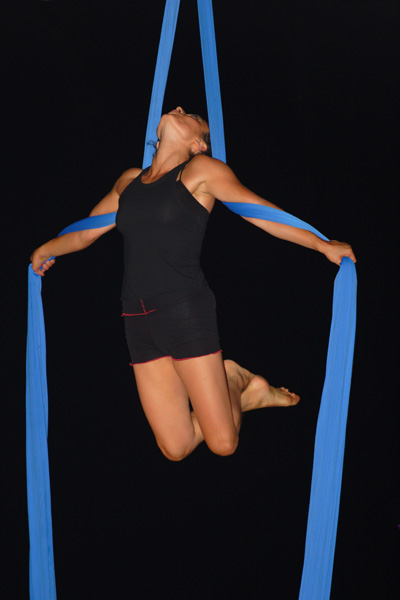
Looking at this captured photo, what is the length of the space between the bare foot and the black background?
7.3 inches

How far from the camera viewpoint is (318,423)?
2213mm

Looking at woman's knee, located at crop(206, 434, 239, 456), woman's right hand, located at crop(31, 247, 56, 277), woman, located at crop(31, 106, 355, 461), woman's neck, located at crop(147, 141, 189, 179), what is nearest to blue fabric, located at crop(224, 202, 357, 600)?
woman, located at crop(31, 106, 355, 461)

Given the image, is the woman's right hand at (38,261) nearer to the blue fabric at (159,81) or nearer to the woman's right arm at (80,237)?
the woman's right arm at (80,237)

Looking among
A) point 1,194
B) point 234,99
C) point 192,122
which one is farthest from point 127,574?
point 234,99

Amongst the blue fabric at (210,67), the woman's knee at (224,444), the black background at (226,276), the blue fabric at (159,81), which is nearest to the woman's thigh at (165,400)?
the woman's knee at (224,444)

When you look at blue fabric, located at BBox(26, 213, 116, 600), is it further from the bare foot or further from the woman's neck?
the bare foot

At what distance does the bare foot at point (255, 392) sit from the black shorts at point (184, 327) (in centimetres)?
38

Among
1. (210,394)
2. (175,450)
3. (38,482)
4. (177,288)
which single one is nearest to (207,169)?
(177,288)

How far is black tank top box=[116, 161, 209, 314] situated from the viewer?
7.95 feet

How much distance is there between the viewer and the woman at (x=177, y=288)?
2.42 meters

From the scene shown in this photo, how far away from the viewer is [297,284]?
3.21 meters

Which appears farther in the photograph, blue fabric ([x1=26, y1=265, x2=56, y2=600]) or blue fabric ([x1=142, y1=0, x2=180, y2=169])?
blue fabric ([x1=142, y1=0, x2=180, y2=169])

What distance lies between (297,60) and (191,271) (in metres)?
1.37

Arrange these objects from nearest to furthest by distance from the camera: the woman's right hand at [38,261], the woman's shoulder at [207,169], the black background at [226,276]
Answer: the woman's shoulder at [207,169] → the woman's right hand at [38,261] → the black background at [226,276]
